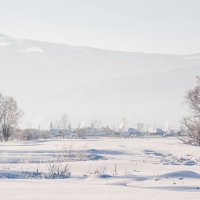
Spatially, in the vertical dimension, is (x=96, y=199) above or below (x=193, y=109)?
below

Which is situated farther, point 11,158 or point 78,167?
point 11,158

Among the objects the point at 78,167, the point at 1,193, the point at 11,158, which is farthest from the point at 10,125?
the point at 1,193

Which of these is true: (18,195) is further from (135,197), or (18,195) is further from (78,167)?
(78,167)

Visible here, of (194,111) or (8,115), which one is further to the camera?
(8,115)

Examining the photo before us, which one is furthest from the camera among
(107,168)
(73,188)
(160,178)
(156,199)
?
(107,168)

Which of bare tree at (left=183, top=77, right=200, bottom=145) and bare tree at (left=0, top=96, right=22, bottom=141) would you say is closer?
bare tree at (left=183, top=77, right=200, bottom=145)

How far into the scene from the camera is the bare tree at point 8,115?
50119mm

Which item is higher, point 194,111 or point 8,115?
point 8,115

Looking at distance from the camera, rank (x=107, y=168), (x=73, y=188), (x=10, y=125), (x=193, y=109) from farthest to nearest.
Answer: (x=10, y=125)
(x=193, y=109)
(x=107, y=168)
(x=73, y=188)

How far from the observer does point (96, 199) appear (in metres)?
7.08

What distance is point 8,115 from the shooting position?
50.1m

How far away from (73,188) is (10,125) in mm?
42812

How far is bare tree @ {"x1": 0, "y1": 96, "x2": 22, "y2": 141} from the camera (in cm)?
5012

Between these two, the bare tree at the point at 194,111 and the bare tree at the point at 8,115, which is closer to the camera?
the bare tree at the point at 194,111
